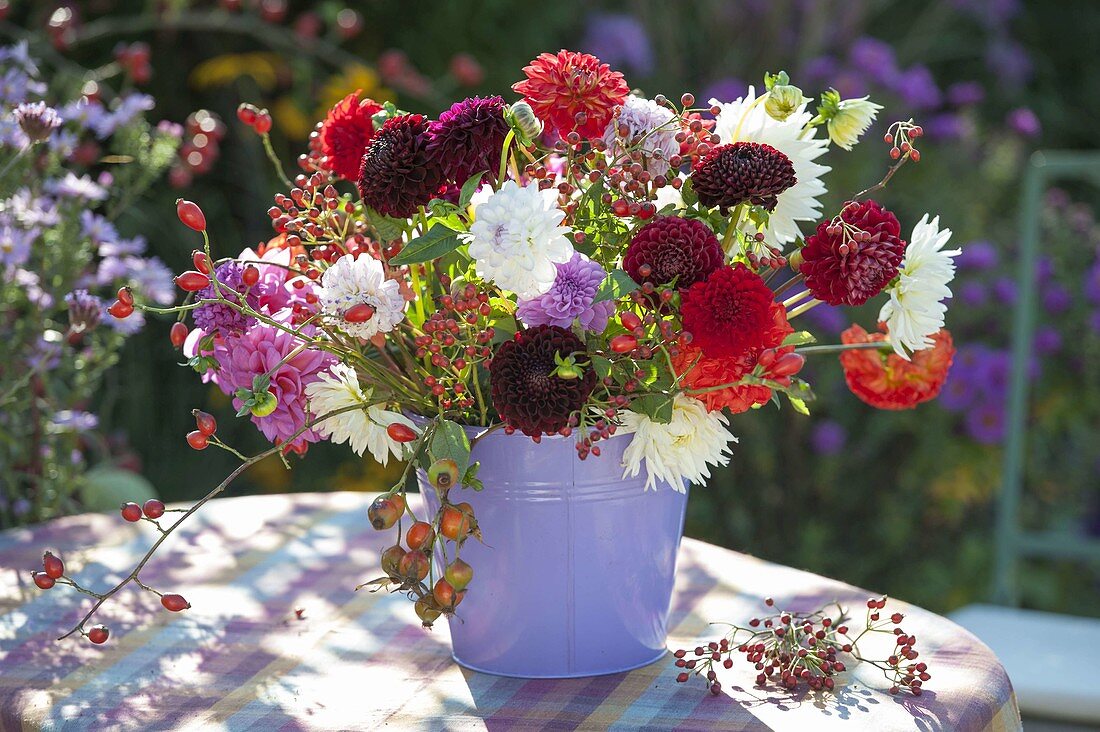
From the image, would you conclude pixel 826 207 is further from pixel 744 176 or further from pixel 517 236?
pixel 517 236

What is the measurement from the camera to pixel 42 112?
1.37 meters

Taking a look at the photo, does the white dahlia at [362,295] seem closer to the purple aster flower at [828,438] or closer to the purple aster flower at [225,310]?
the purple aster flower at [225,310]

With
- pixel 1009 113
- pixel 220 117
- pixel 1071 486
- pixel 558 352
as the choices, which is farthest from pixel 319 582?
pixel 1009 113

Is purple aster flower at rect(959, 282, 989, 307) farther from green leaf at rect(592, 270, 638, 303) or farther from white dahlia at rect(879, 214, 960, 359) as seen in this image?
green leaf at rect(592, 270, 638, 303)

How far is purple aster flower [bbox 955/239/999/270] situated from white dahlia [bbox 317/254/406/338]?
2.22 meters

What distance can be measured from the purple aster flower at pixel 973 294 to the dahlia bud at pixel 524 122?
2188mm

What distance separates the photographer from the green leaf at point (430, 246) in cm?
92

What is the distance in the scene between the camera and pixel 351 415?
1017mm

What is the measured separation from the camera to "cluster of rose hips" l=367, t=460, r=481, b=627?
2.96ft

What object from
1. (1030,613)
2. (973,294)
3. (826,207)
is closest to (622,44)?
(826,207)

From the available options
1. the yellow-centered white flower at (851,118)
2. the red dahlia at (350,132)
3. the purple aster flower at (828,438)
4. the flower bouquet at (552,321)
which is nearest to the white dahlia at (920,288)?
the flower bouquet at (552,321)

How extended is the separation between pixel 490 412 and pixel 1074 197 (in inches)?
131

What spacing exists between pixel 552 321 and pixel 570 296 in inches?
1.0

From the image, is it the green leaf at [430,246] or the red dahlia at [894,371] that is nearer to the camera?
the green leaf at [430,246]
